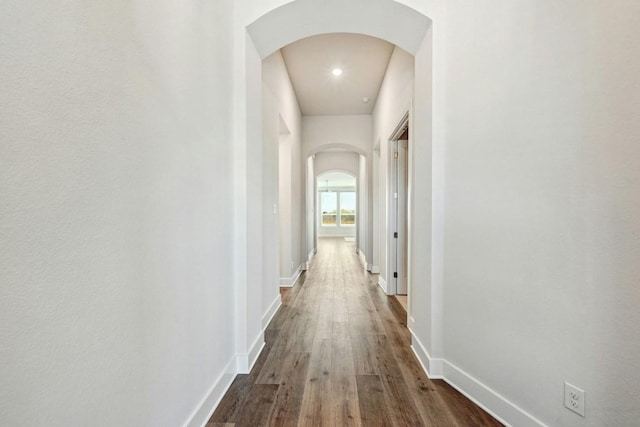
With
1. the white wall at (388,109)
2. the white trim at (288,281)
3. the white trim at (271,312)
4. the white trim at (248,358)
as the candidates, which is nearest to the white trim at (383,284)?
the white wall at (388,109)

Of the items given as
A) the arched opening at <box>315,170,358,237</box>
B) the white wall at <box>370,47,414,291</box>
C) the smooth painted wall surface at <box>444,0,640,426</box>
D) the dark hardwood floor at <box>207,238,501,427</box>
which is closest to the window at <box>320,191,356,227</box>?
the arched opening at <box>315,170,358,237</box>

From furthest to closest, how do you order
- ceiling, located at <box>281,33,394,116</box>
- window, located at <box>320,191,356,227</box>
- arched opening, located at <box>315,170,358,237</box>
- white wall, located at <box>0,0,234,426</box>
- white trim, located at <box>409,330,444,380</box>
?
window, located at <box>320,191,356,227</box> < arched opening, located at <box>315,170,358,237</box> < ceiling, located at <box>281,33,394,116</box> < white trim, located at <box>409,330,444,380</box> < white wall, located at <box>0,0,234,426</box>

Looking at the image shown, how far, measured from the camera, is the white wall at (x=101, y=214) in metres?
0.68

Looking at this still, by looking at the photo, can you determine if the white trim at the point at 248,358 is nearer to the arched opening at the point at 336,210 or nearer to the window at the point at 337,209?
the arched opening at the point at 336,210

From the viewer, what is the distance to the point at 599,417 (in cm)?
126

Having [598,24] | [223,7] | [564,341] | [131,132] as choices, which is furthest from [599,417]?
[223,7]

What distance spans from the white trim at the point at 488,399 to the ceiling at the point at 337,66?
350 cm

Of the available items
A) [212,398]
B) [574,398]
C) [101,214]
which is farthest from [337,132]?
A: [101,214]

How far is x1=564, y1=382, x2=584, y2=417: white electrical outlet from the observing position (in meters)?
1.32

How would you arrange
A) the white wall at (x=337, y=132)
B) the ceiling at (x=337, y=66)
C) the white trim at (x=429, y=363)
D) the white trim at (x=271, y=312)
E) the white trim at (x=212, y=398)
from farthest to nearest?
the white wall at (x=337, y=132) → the ceiling at (x=337, y=66) → the white trim at (x=271, y=312) → the white trim at (x=429, y=363) → the white trim at (x=212, y=398)

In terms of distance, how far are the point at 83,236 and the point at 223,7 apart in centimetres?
185

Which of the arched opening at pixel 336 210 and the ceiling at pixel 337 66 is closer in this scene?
the ceiling at pixel 337 66

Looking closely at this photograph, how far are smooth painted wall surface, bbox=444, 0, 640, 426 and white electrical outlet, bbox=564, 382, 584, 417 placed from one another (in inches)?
1.1

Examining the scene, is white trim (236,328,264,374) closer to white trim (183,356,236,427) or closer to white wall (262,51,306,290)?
white trim (183,356,236,427)
